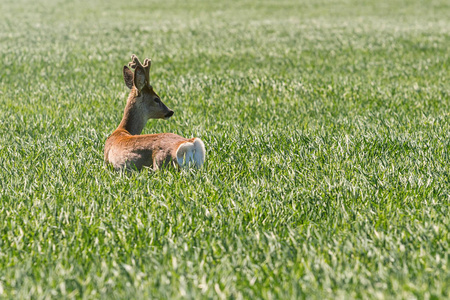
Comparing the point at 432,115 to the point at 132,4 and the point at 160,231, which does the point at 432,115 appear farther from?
the point at 132,4

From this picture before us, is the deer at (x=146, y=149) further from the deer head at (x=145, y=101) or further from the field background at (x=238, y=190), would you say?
the field background at (x=238, y=190)

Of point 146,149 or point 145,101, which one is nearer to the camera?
point 146,149

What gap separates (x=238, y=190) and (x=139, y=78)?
1.78m

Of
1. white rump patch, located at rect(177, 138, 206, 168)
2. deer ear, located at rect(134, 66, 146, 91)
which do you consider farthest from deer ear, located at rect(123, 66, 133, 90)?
white rump patch, located at rect(177, 138, 206, 168)

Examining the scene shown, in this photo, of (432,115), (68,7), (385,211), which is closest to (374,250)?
(385,211)

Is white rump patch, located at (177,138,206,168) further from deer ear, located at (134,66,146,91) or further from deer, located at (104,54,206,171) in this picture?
deer ear, located at (134,66,146,91)

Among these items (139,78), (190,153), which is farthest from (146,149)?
(139,78)

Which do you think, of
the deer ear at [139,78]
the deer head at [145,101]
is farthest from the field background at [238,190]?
the deer ear at [139,78]

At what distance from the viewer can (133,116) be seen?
5531 millimetres

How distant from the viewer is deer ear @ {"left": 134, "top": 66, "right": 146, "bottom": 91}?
518 cm

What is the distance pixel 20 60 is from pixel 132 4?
23736mm

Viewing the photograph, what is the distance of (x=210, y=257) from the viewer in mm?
3047

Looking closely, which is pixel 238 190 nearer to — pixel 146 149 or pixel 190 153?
pixel 190 153

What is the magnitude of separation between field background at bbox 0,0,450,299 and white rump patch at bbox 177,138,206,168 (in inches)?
4.1
